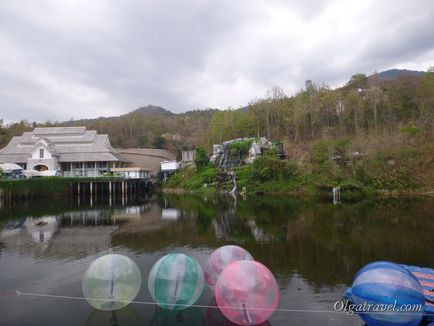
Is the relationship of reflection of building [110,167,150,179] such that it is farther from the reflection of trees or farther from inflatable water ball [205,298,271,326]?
inflatable water ball [205,298,271,326]

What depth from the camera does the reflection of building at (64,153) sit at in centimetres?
4338

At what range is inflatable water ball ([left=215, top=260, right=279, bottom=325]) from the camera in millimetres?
5297

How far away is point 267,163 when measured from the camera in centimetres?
3744

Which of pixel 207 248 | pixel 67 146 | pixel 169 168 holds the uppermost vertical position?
pixel 67 146

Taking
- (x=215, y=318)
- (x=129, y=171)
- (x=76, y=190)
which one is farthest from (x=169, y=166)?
(x=215, y=318)

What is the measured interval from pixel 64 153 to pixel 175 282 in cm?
4574

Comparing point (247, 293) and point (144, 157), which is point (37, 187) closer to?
point (144, 157)

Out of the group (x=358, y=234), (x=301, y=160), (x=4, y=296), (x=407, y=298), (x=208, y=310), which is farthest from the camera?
(x=301, y=160)

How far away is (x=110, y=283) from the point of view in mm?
5938

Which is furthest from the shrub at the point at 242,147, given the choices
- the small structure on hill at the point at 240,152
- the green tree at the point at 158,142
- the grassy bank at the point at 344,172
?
the green tree at the point at 158,142

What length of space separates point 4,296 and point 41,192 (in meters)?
31.1

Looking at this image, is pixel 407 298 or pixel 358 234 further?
pixel 358 234

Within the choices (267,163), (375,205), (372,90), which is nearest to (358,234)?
(375,205)

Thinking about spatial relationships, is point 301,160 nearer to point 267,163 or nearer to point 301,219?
point 267,163
